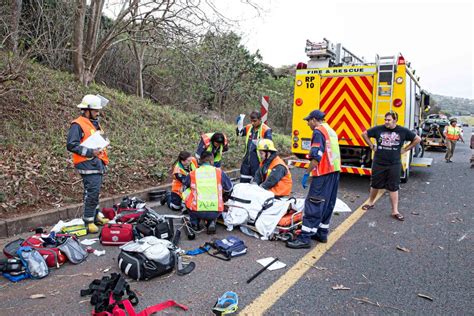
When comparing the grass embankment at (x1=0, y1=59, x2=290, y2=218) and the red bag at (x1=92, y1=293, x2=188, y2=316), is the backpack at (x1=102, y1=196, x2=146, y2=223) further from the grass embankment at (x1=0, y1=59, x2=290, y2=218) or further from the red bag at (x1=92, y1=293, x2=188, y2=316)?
the red bag at (x1=92, y1=293, x2=188, y2=316)

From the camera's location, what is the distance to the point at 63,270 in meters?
3.64

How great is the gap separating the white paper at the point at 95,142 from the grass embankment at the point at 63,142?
1.45 meters

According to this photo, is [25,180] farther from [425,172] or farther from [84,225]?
[425,172]

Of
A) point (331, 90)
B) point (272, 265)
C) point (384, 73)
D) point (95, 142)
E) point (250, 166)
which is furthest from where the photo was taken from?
point (331, 90)

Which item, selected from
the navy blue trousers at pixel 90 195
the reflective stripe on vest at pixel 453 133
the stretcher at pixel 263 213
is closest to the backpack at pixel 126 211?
the navy blue trousers at pixel 90 195

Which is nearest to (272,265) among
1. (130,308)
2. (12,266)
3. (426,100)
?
(130,308)

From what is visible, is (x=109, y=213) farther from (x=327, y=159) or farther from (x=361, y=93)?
(x=361, y=93)

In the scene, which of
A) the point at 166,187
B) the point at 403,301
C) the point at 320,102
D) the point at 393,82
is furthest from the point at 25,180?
the point at 393,82

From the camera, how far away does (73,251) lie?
382 centimetres

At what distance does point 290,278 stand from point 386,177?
3.28 m

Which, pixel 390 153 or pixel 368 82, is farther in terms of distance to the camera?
pixel 368 82

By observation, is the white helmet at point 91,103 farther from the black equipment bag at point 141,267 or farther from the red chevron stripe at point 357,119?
the red chevron stripe at point 357,119

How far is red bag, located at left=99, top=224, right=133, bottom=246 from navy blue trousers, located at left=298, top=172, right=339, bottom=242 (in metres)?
2.16

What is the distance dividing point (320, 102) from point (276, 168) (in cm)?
345
